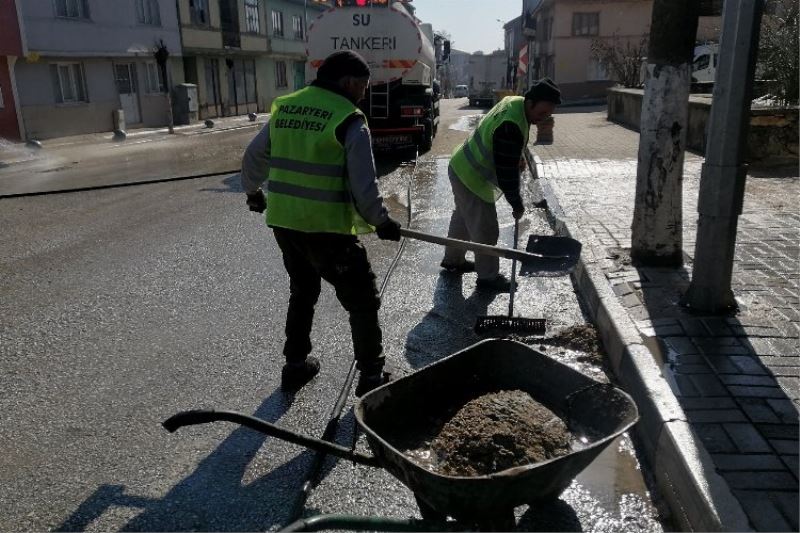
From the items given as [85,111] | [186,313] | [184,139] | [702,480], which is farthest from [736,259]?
[85,111]

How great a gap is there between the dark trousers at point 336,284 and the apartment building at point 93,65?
1970 centimetres

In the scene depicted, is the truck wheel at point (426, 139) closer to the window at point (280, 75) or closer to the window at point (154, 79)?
the window at point (154, 79)

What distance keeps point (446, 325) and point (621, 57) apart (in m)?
36.4

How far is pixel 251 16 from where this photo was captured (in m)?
34.8

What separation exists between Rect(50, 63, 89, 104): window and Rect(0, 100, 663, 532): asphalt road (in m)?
15.2

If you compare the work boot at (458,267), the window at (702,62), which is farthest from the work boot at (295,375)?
the window at (702,62)

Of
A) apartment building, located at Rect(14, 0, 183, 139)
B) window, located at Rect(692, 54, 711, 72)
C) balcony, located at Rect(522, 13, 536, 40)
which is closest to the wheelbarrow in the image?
apartment building, located at Rect(14, 0, 183, 139)

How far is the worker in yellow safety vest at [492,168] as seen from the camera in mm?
5160

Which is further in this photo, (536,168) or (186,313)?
(536,168)

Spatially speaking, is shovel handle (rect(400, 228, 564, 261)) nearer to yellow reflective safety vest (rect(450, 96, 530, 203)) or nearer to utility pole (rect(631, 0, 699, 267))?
yellow reflective safety vest (rect(450, 96, 530, 203))

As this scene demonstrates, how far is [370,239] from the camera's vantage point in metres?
7.63

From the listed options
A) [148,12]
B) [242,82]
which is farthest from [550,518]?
[242,82]

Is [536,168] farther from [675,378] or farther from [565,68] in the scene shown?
[565,68]

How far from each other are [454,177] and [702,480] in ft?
11.7
